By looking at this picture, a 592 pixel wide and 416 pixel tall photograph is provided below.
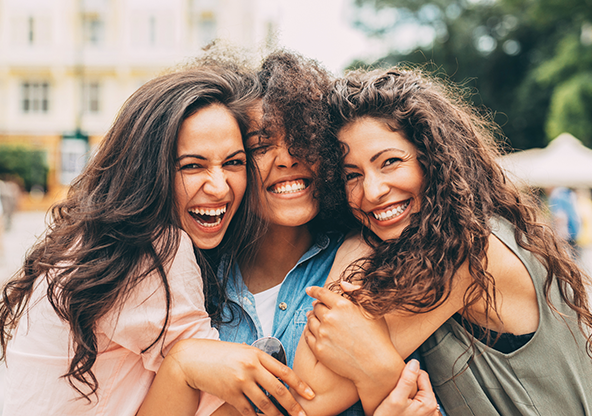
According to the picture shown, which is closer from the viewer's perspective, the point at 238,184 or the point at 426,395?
the point at 426,395

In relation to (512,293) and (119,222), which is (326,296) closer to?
(512,293)

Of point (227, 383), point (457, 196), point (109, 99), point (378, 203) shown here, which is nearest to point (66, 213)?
point (227, 383)

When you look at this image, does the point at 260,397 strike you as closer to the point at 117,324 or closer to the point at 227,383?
the point at 227,383

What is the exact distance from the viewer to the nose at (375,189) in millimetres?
2209

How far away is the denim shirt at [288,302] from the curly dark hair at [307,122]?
235mm

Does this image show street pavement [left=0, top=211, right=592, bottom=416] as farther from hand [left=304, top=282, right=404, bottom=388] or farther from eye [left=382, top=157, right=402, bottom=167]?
hand [left=304, top=282, right=404, bottom=388]

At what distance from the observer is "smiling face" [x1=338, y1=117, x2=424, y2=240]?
2234mm

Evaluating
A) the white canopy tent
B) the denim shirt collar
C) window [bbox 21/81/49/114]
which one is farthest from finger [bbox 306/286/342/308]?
window [bbox 21/81/49/114]

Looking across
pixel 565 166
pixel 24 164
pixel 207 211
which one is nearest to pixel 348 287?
pixel 207 211

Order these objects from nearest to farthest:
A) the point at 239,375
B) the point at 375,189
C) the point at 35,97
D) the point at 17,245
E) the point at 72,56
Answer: the point at 239,375 < the point at 375,189 < the point at 17,245 < the point at 72,56 < the point at 35,97

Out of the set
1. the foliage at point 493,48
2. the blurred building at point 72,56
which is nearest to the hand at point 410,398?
the foliage at point 493,48

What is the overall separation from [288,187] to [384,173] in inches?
20.4

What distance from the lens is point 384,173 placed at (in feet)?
7.43

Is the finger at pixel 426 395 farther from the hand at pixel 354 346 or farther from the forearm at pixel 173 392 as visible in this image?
the forearm at pixel 173 392
